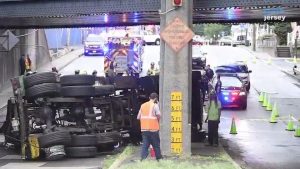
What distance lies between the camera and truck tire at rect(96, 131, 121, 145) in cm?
1859

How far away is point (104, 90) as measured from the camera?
1961cm

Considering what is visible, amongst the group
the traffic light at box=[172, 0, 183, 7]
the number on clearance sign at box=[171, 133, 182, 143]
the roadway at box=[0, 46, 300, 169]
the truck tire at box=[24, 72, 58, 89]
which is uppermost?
the traffic light at box=[172, 0, 183, 7]

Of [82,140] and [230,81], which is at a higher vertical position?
[230,81]

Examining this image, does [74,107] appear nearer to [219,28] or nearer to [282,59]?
[282,59]

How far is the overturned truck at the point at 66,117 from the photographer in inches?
704

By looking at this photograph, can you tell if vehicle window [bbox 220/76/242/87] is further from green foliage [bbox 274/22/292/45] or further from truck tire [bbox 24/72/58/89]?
green foliage [bbox 274/22/292/45]

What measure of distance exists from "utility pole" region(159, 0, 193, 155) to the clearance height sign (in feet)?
0.08

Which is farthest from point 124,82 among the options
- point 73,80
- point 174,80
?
point 174,80

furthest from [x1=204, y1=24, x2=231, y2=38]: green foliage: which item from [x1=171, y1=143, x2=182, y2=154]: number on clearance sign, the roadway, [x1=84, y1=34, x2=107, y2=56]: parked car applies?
[x1=171, y1=143, x2=182, y2=154]: number on clearance sign

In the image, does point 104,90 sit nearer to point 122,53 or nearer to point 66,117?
point 66,117

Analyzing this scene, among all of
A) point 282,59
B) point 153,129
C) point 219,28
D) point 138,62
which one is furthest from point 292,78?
point 219,28

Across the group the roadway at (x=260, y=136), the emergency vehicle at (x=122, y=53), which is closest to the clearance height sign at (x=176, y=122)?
the roadway at (x=260, y=136)

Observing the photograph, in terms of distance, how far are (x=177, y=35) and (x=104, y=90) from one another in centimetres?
470

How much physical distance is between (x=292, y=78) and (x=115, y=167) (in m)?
36.0
